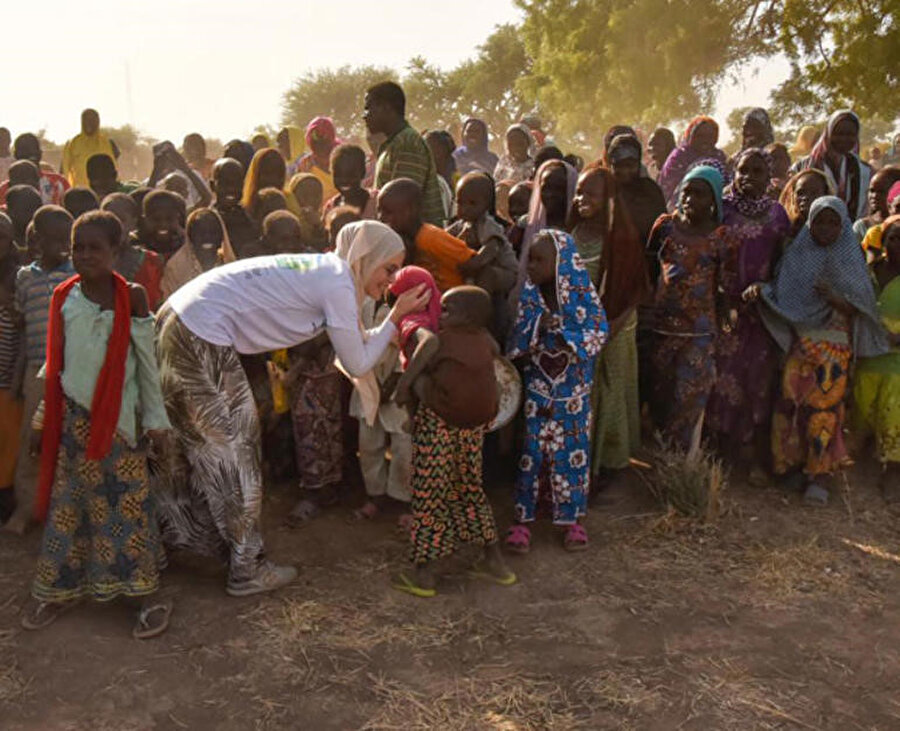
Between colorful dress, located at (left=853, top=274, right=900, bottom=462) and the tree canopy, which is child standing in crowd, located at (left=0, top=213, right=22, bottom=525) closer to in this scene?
colorful dress, located at (left=853, top=274, right=900, bottom=462)

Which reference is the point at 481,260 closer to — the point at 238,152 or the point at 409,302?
the point at 409,302

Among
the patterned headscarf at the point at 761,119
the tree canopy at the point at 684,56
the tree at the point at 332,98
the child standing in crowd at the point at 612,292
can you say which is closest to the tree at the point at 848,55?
the tree canopy at the point at 684,56

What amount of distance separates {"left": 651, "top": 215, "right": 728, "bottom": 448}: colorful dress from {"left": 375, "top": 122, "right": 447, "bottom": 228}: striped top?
57.7 inches

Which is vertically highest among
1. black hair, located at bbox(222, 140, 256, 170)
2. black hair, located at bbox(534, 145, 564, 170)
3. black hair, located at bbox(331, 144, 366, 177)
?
black hair, located at bbox(222, 140, 256, 170)

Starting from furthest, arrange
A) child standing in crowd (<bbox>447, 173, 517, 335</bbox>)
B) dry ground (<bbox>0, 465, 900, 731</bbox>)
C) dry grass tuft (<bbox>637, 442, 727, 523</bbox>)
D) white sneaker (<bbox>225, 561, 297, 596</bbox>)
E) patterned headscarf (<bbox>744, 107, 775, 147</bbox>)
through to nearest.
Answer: patterned headscarf (<bbox>744, 107, 775, 147</bbox>)
dry grass tuft (<bbox>637, 442, 727, 523</bbox>)
child standing in crowd (<bbox>447, 173, 517, 335</bbox>)
white sneaker (<bbox>225, 561, 297, 596</bbox>)
dry ground (<bbox>0, 465, 900, 731</bbox>)

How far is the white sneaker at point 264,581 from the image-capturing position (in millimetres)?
4004

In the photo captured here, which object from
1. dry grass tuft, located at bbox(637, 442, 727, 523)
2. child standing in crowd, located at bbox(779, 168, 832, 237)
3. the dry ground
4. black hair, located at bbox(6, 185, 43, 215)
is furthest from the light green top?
child standing in crowd, located at bbox(779, 168, 832, 237)

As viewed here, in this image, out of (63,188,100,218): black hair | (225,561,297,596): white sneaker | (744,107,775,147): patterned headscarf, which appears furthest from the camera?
(744,107,775,147): patterned headscarf

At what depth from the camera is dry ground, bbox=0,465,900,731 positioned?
10.6 ft

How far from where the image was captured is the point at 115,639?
3627 millimetres

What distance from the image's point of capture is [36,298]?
4324 millimetres

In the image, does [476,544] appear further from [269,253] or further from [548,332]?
[269,253]

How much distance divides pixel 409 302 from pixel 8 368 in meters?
2.37

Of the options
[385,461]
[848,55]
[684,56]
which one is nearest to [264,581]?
[385,461]
